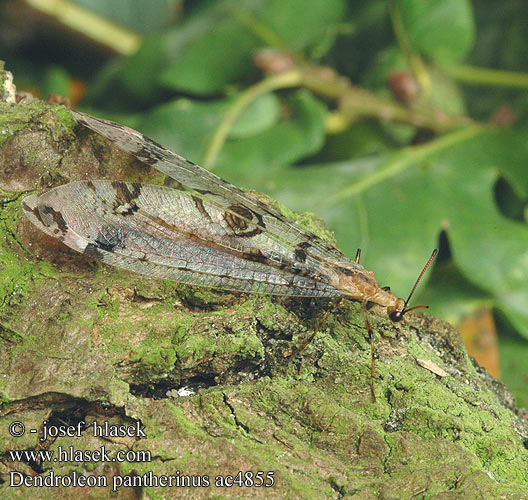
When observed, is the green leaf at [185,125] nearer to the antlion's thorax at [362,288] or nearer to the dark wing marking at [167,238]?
the dark wing marking at [167,238]

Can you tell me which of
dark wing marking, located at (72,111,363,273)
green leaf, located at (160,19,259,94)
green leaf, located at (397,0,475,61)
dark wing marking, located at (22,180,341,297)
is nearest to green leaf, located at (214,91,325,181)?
green leaf, located at (160,19,259,94)

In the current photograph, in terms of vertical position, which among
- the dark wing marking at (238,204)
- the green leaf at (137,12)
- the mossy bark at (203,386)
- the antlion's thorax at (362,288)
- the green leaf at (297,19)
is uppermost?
the green leaf at (137,12)

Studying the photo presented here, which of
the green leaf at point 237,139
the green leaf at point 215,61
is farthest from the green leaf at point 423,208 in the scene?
the green leaf at point 215,61

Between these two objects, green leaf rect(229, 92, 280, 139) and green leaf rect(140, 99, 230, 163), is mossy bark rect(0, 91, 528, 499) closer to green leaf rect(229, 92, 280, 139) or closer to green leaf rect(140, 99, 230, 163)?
green leaf rect(140, 99, 230, 163)

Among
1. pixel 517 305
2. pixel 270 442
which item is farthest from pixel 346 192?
pixel 270 442

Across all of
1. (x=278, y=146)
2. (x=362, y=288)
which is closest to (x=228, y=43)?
(x=278, y=146)

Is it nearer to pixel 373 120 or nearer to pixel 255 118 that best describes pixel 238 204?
pixel 255 118
